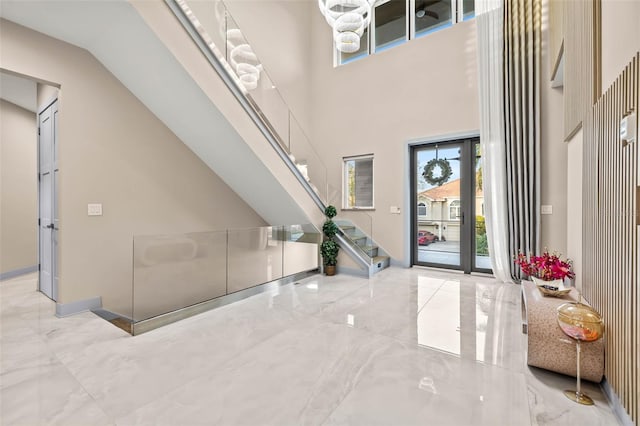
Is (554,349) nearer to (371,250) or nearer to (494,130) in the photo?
(494,130)

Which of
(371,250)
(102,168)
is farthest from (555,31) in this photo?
(102,168)

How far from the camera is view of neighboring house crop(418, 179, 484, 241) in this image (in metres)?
5.97

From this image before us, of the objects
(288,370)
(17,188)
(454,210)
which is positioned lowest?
(288,370)

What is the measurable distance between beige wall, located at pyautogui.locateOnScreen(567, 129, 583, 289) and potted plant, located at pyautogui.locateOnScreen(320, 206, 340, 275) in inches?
144

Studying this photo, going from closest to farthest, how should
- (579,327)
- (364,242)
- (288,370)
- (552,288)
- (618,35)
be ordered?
(579,327) < (618,35) < (288,370) < (552,288) < (364,242)

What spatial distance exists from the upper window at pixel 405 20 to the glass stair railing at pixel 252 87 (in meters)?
3.02

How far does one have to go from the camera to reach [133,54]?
351cm

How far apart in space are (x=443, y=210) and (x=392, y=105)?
2685 millimetres

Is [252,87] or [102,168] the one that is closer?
[102,168]

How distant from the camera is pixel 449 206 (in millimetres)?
6055

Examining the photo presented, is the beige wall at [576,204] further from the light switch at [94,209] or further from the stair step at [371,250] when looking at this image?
the light switch at [94,209]

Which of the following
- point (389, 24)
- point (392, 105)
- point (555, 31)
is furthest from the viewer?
point (389, 24)

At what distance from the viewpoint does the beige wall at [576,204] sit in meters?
3.18

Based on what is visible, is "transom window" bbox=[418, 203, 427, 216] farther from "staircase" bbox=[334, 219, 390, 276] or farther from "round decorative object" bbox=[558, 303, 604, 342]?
"round decorative object" bbox=[558, 303, 604, 342]
